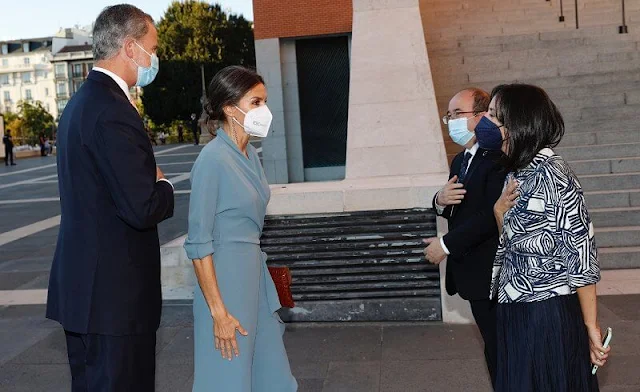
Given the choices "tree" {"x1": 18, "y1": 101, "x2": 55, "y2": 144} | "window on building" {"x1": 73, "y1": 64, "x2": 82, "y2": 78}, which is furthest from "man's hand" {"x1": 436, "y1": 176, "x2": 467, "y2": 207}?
"window on building" {"x1": 73, "y1": 64, "x2": 82, "y2": 78}

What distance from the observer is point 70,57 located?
5359 inches

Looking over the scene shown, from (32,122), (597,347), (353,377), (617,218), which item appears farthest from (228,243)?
(32,122)

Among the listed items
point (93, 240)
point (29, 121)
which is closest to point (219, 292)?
point (93, 240)

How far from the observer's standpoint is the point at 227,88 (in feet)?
11.5

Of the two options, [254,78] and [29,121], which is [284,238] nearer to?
[254,78]

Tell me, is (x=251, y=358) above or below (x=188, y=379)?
above

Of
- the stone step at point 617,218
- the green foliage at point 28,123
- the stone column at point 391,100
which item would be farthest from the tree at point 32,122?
the stone step at point 617,218

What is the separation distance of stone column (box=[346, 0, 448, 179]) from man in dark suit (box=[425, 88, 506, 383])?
3871 millimetres

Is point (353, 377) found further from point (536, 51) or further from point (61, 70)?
point (61, 70)

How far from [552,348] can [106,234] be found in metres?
1.80

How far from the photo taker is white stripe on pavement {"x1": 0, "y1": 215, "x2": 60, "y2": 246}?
42.6 feet

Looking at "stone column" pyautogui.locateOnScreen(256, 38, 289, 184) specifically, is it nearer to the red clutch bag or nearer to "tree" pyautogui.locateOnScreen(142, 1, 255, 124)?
the red clutch bag

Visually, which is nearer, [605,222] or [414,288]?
[414,288]

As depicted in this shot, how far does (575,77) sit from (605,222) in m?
4.95
